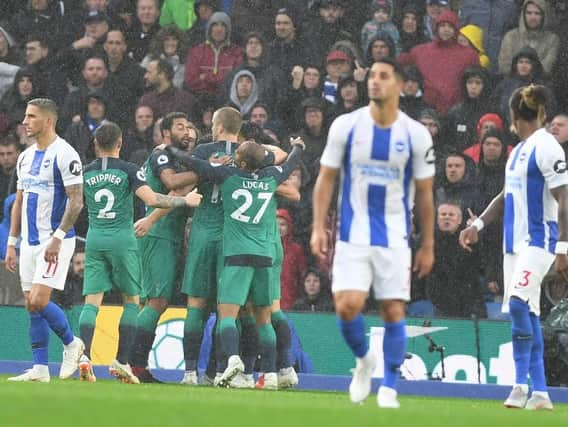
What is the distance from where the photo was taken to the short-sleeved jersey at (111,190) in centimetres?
1443

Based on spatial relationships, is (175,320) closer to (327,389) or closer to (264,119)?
(327,389)

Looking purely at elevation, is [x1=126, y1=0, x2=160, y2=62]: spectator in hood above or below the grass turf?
above

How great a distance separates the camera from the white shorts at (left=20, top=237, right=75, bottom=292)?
13898mm

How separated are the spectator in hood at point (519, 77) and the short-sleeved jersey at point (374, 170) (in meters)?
8.72

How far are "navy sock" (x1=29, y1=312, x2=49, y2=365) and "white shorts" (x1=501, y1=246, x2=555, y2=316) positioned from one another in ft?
14.4

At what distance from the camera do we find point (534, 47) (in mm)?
20094

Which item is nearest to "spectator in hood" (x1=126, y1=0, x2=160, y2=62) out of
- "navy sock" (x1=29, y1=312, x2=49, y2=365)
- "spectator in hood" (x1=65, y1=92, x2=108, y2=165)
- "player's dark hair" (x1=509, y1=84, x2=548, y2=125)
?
"spectator in hood" (x1=65, y1=92, x2=108, y2=165)

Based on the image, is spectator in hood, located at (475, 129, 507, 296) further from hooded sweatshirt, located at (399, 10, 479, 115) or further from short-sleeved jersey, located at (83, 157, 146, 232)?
short-sleeved jersey, located at (83, 157, 146, 232)

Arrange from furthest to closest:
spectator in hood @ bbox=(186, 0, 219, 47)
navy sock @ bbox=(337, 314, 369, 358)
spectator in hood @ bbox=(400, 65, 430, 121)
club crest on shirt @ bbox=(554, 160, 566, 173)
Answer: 1. spectator in hood @ bbox=(186, 0, 219, 47)
2. spectator in hood @ bbox=(400, 65, 430, 121)
3. club crest on shirt @ bbox=(554, 160, 566, 173)
4. navy sock @ bbox=(337, 314, 369, 358)

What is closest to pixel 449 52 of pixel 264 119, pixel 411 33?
pixel 411 33

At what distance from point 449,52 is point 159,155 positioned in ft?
21.1

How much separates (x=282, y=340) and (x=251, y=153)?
1.99 m

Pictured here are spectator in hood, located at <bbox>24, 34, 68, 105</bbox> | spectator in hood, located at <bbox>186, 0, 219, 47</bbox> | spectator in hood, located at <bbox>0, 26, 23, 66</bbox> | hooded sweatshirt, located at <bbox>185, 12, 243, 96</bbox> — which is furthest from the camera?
spectator in hood, located at <bbox>0, 26, 23, 66</bbox>

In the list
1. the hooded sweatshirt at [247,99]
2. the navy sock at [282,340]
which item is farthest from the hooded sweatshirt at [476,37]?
the navy sock at [282,340]
